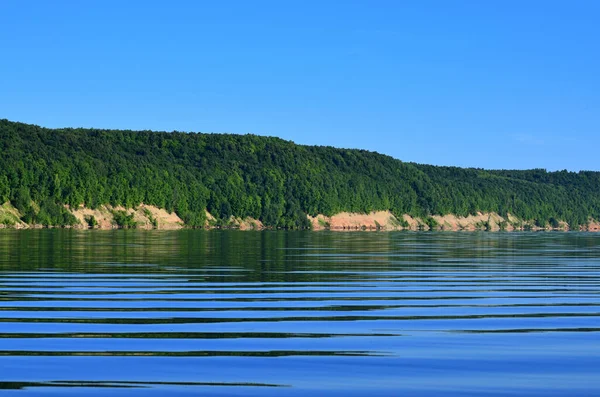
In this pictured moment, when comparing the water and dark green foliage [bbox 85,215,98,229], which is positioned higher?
dark green foliage [bbox 85,215,98,229]

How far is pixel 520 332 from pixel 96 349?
6860mm

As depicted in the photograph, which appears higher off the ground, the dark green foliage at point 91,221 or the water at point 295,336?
the dark green foliage at point 91,221

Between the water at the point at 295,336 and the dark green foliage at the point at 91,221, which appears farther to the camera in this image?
the dark green foliage at the point at 91,221

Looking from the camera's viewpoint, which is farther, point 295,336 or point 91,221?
point 91,221

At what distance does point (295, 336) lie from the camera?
15984 mm

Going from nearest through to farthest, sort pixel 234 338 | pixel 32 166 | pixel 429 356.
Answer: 1. pixel 429 356
2. pixel 234 338
3. pixel 32 166

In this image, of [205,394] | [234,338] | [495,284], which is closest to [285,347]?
[234,338]

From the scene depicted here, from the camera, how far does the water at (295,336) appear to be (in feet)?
40.0

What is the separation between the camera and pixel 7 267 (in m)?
33.5

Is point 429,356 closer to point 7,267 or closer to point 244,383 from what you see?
point 244,383

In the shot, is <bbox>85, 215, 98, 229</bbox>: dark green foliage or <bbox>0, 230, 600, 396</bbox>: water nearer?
<bbox>0, 230, 600, 396</bbox>: water

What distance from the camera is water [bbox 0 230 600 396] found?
12.2 metres

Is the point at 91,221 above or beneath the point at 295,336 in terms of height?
above

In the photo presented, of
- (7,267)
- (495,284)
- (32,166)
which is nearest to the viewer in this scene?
(495,284)
